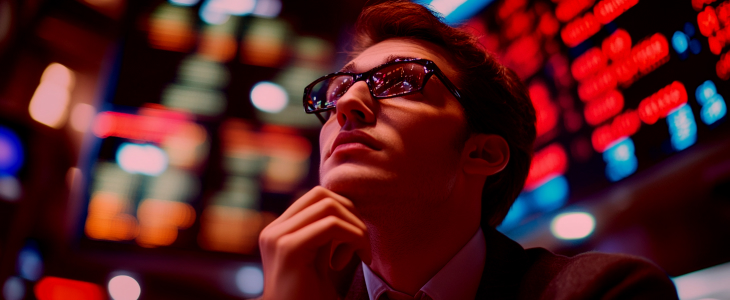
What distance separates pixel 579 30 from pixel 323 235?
192cm

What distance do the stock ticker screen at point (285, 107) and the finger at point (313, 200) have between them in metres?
1.44

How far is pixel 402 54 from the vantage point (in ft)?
4.50

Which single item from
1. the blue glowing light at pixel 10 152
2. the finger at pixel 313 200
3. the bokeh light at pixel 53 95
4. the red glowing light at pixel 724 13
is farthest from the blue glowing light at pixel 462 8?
the bokeh light at pixel 53 95

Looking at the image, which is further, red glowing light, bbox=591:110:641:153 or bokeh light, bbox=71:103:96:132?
bokeh light, bbox=71:103:96:132

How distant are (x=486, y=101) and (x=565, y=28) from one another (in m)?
1.25

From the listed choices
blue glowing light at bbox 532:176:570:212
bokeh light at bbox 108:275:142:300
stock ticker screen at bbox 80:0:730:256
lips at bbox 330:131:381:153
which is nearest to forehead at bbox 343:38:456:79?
lips at bbox 330:131:381:153

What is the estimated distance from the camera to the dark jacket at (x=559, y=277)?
0.90 metres

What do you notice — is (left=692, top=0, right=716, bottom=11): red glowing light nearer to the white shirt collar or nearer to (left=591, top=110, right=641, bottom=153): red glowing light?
(left=591, top=110, right=641, bottom=153): red glowing light

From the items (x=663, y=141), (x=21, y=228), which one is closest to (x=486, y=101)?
(x=663, y=141)

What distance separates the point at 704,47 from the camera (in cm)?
174

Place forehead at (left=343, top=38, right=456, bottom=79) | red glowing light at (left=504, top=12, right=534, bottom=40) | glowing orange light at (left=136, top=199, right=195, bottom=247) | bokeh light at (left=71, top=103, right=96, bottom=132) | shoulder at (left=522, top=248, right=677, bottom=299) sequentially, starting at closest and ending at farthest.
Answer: shoulder at (left=522, top=248, right=677, bottom=299) → forehead at (left=343, top=38, right=456, bottom=79) → red glowing light at (left=504, top=12, right=534, bottom=40) → glowing orange light at (left=136, top=199, right=195, bottom=247) → bokeh light at (left=71, top=103, right=96, bottom=132)

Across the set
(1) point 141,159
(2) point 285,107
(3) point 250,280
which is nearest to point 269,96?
(2) point 285,107

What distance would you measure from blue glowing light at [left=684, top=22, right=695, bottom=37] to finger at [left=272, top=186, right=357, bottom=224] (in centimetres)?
158

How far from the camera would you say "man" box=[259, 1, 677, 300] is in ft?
3.12
